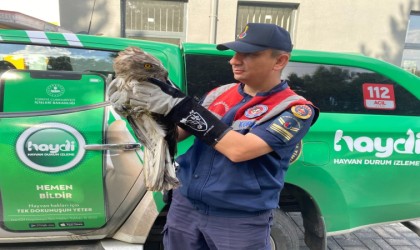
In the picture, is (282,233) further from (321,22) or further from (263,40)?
(321,22)

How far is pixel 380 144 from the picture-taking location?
2.25 meters

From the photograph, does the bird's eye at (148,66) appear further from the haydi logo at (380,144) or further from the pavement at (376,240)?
the pavement at (376,240)

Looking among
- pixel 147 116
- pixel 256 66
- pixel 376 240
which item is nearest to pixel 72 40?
pixel 147 116

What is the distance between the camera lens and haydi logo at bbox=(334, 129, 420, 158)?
2.23 metres

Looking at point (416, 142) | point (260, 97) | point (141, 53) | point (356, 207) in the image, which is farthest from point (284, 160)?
point (416, 142)

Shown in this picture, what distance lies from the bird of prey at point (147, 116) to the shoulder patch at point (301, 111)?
46 centimetres

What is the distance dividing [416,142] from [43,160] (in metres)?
2.35

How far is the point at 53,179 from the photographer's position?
2.00 meters

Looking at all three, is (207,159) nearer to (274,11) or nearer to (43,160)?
(43,160)

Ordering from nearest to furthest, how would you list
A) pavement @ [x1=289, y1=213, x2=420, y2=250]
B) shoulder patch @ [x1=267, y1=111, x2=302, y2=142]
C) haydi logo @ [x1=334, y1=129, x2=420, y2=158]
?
1. shoulder patch @ [x1=267, y1=111, x2=302, y2=142]
2. haydi logo @ [x1=334, y1=129, x2=420, y2=158]
3. pavement @ [x1=289, y1=213, x2=420, y2=250]

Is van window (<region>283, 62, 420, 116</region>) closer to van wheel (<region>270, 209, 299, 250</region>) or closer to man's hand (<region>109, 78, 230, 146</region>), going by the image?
van wheel (<region>270, 209, 299, 250</region>)

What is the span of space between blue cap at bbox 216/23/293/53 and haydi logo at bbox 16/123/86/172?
1.16 meters

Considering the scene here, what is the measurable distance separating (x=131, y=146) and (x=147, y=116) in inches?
33.9

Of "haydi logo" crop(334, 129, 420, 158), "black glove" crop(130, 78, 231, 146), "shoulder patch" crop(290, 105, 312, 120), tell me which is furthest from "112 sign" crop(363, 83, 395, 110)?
"black glove" crop(130, 78, 231, 146)
